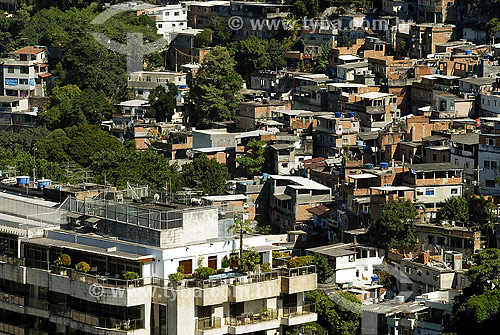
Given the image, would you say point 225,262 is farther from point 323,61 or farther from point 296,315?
point 323,61

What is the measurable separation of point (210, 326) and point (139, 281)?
1.27 metres

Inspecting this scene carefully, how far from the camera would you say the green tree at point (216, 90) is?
62.2 meters

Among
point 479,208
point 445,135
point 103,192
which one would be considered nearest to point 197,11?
point 445,135

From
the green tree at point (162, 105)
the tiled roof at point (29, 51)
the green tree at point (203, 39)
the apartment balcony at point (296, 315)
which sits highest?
the green tree at point (203, 39)

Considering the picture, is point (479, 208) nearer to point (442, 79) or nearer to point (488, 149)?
point (488, 149)

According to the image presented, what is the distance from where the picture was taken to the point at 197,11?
73.2 m

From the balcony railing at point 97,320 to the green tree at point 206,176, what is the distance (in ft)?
94.8

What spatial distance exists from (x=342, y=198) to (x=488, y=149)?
4.96 meters

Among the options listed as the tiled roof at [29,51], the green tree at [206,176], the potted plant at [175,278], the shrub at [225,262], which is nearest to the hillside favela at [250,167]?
the shrub at [225,262]

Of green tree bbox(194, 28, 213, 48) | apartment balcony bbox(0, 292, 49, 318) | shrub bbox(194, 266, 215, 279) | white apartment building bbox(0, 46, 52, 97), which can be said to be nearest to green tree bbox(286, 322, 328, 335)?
shrub bbox(194, 266, 215, 279)

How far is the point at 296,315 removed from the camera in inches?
922

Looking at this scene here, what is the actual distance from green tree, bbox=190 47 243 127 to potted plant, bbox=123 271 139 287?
39.6 m

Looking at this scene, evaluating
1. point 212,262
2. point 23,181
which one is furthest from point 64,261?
point 23,181

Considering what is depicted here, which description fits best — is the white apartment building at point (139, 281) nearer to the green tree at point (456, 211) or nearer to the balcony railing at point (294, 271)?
the balcony railing at point (294, 271)
